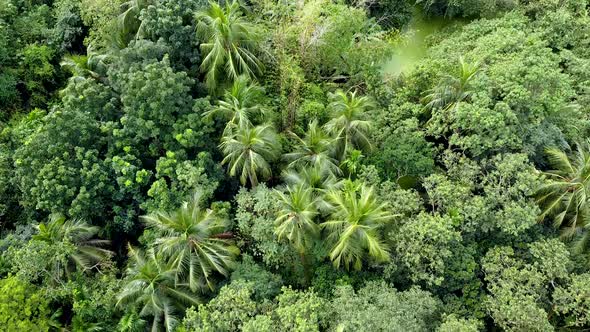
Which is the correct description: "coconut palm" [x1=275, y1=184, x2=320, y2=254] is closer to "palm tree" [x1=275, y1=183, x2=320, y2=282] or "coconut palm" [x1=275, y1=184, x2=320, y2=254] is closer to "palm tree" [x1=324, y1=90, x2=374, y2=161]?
"palm tree" [x1=275, y1=183, x2=320, y2=282]

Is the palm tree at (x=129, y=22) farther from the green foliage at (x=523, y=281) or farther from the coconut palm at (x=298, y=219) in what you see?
the green foliage at (x=523, y=281)

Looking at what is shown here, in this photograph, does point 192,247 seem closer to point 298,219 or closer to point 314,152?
point 298,219

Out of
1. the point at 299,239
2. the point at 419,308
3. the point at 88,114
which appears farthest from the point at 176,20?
the point at 419,308

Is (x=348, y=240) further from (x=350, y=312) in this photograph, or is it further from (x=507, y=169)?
(x=507, y=169)

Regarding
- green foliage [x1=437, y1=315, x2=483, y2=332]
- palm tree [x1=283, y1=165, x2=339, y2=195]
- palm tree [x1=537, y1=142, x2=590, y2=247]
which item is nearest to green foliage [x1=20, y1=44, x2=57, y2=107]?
palm tree [x1=283, y1=165, x2=339, y2=195]

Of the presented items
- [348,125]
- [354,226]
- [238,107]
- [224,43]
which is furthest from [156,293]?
[224,43]

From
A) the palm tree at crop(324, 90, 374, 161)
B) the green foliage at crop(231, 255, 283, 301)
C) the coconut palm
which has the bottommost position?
the green foliage at crop(231, 255, 283, 301)

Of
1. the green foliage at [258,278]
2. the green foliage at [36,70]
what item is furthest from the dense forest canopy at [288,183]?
the green foliage at [36,70]
